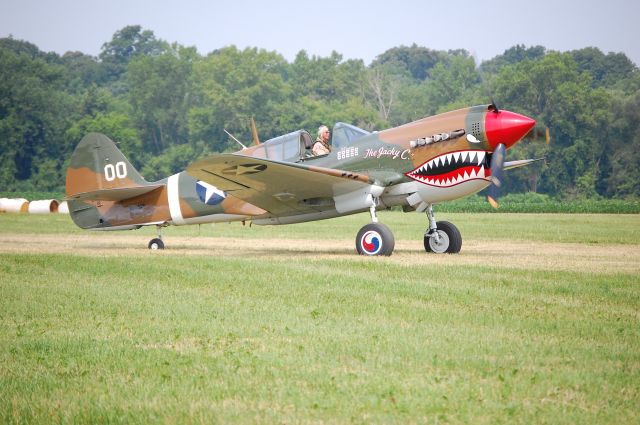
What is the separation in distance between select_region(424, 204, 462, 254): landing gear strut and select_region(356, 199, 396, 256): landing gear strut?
137cm

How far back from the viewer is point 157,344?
26.0 ft

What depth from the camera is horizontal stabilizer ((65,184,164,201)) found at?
1881 cm

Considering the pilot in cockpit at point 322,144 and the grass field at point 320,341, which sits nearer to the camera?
the grass field at point 320,341

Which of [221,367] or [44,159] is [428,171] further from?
[44,159]

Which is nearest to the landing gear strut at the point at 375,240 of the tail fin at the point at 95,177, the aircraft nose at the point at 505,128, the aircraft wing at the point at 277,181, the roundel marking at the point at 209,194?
A: the aircraft wing at the point at 277,181

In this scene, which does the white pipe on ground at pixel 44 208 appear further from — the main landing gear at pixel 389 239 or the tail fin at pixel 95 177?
the main landing gear at pixel 389 239

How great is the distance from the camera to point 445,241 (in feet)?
54.7

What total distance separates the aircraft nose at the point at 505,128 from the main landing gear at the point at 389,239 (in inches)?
82.1

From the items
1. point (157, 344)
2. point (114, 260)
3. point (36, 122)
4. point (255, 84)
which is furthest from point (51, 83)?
point (157, 344)

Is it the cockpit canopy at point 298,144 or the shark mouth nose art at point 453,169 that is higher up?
the cockpit canopy at point 298,144

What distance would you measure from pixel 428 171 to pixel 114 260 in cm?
563

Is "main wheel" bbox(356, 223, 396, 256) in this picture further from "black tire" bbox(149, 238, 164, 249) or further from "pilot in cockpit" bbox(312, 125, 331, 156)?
"black tire" bbox(149, 238, 164, 249)

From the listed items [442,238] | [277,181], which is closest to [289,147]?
[277,181]

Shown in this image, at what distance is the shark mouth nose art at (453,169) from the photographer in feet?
49.8
